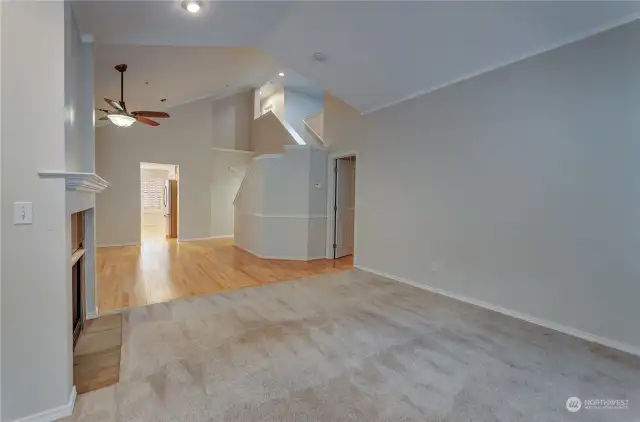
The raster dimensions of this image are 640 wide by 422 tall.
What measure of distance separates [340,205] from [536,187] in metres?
3.75

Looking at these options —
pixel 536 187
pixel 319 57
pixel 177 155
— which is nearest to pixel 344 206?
pixel 319 57

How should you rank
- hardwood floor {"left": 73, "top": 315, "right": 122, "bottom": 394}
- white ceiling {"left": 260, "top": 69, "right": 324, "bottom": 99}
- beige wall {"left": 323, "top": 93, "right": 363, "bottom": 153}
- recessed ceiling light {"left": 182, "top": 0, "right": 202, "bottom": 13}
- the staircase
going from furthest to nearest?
1. white ceiling {"left": 260, "top": 69, "right": 324, "bottom": 99}
2. the staircase
3. beige wall {"left": 323, "top": 93, "right": 363, "bottom": 153}
4. recessed ceiling light {"left": 182, "top": 0, "right": 202, "bottom": 13}
5. hardwood floor {"left": 73, "top": 315, "right": 122, "bottom": 394}

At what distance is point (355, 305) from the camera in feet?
11.7

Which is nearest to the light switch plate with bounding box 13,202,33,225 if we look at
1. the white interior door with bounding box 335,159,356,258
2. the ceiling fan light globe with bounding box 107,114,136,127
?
the ceiling fan light globe with bounding box 107,114,136,127

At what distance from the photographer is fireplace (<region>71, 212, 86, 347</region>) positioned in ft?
8.38

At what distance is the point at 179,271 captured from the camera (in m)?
5.11

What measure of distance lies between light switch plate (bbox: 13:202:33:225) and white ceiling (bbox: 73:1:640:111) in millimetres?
1974

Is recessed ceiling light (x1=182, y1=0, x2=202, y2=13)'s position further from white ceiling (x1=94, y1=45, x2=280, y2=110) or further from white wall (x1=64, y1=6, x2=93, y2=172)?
white ceiling (x1=94, y1=45, x2=280, y2=110)

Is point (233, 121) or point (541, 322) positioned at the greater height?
point (233, 121)

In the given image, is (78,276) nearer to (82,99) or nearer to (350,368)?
(82,99)

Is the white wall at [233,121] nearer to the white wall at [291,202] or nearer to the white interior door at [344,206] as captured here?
the white wall at [291,202]

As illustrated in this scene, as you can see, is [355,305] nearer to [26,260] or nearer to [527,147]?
[527,147]

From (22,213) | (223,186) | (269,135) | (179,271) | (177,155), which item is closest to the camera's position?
(22,213)

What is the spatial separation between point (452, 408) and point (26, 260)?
96.7 inches
